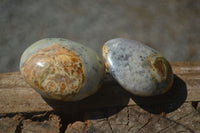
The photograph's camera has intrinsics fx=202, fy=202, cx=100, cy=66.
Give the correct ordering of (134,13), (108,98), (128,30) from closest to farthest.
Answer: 1. (108,98)
2. (128,30)
3. (134,13)

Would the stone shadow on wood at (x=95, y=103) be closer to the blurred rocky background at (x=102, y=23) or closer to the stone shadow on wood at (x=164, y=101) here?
the stone shadow on wood at (x=164, y=101)

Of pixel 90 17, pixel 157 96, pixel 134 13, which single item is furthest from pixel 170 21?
pixel 157 96

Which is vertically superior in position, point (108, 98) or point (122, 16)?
point (122, 16)

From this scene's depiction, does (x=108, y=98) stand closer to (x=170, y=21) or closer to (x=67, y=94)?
(x=67, y=94)

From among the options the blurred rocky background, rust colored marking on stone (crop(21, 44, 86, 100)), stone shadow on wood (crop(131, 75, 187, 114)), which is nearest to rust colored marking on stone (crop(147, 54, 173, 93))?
stone shadow on wood (crop(131, 75, 187, 114))

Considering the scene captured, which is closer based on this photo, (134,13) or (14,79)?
(14,79)

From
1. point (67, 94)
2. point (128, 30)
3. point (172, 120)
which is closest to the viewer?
point (67, 94)

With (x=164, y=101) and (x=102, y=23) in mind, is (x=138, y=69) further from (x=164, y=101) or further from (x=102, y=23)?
(x=102, y=23)
